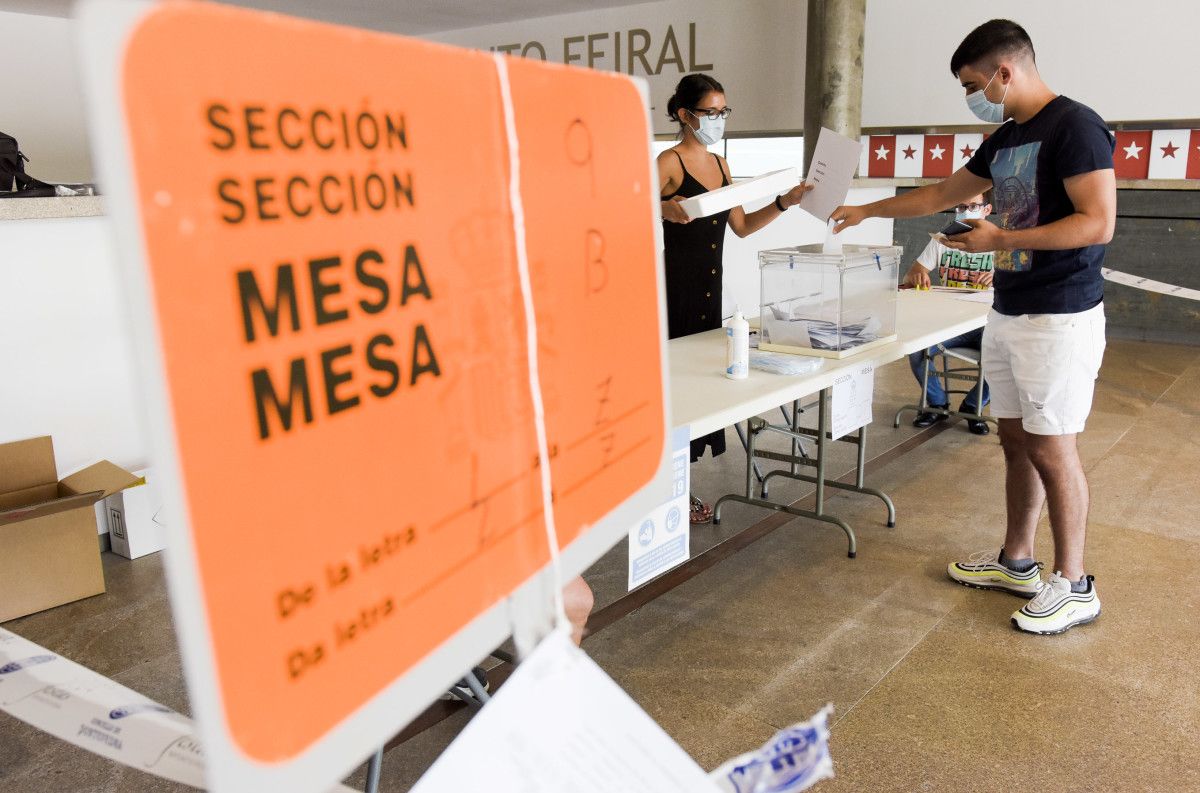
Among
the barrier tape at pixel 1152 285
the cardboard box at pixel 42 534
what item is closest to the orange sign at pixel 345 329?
the cardboard box at pixel 42 534

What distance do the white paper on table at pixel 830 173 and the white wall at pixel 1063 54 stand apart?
4527mm

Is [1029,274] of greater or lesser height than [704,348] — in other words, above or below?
above

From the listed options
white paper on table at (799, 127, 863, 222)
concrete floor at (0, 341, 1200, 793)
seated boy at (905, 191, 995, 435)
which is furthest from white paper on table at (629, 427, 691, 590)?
seated boy at (905, 191, 995, 435)

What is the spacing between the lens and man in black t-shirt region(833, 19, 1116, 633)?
2246mm

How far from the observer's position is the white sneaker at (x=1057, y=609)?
99.7 inches

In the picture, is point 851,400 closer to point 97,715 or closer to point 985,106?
point 985,106

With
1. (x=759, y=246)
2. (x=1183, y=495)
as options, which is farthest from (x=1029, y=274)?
(x=759, y=246)

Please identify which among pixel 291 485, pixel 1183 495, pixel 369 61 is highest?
pixel 369 61

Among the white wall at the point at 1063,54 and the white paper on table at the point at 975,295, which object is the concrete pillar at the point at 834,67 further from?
the white paper on table at the point at 975,295

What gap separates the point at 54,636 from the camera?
261 centimetres

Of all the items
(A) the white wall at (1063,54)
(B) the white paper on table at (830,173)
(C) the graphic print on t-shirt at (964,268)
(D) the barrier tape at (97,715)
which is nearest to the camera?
(D) the barrier tape at (97,715)

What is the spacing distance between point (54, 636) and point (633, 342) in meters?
2.59

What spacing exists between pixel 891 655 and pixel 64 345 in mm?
3003

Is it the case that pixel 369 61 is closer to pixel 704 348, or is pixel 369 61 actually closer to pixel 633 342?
pixel 633 342
